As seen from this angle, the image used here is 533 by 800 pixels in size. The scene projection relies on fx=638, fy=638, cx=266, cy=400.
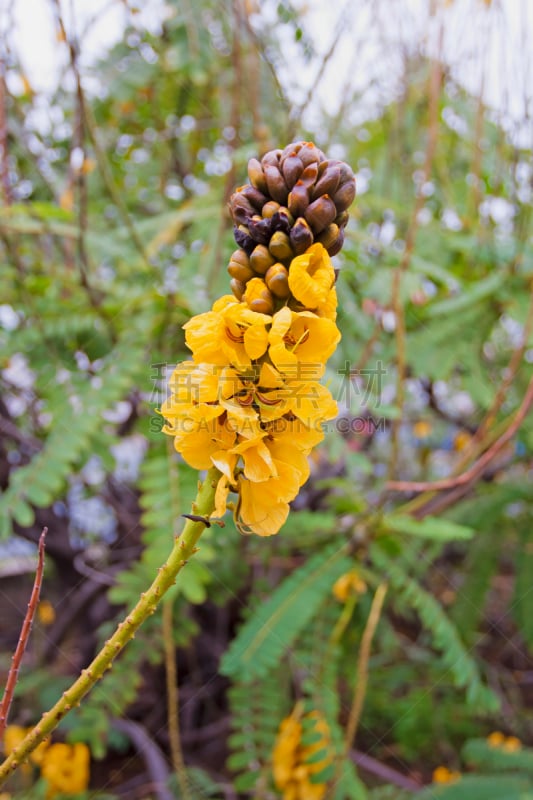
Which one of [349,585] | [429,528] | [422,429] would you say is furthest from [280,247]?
[422,429]

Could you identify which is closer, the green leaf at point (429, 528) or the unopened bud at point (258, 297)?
the unopened bud at point (258, 297)

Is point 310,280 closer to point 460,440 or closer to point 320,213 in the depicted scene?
point 320,213

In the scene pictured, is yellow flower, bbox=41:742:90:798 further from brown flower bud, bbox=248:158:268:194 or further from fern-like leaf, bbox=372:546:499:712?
brown flower bud, bbox=248:158:268:194

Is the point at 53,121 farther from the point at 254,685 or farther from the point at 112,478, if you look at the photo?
the point at 254,685

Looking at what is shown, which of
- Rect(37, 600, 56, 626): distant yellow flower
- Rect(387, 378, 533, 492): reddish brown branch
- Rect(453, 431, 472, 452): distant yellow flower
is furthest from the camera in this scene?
Rect(453, 431, 472, 452): distant yellow flower

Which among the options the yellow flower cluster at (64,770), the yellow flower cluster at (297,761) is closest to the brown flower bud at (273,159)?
the yellow flower cluster at (297,761)

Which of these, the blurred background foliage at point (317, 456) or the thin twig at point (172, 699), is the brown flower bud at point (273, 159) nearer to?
the blurred background foliage at point (317, 456)

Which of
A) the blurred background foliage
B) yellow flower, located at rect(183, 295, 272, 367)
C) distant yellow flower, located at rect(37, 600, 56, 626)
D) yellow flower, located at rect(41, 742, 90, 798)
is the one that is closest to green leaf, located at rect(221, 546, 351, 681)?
the blurred background foliage
